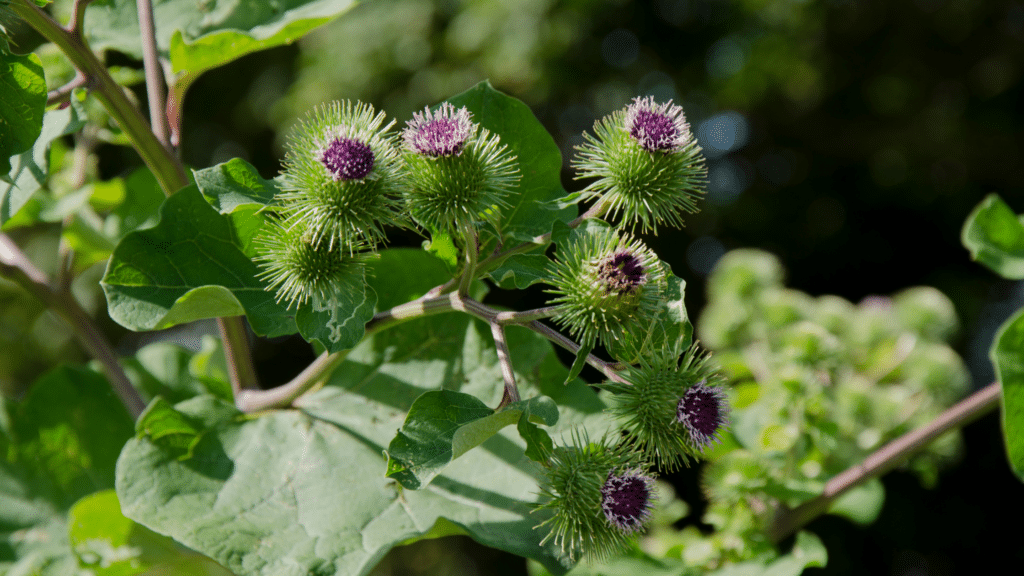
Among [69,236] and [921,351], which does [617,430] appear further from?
[921,351]

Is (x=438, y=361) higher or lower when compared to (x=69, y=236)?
lower

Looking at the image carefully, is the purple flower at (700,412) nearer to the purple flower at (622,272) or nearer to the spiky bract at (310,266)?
the purple flower at (622,272)

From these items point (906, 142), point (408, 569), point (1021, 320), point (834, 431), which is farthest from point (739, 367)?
point (408, 569)

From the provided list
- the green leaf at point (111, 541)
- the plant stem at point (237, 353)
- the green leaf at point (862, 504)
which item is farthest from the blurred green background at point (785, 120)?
the green leaf at point (111, 541)

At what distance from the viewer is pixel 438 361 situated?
1279 millimetres

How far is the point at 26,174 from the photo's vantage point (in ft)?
3.57

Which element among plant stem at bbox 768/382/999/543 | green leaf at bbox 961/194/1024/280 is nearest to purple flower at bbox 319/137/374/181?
plant stem at bbox 768/382/999/543

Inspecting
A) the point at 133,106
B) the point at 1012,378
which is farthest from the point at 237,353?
the point at 1012,378

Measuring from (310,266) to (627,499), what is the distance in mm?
496

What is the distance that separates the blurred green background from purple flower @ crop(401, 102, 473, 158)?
11.4 ft

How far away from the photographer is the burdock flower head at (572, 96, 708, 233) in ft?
3.40

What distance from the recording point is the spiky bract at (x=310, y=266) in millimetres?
955

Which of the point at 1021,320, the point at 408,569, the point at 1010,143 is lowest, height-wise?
the point at 408,569

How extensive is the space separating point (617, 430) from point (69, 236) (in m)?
1.20
